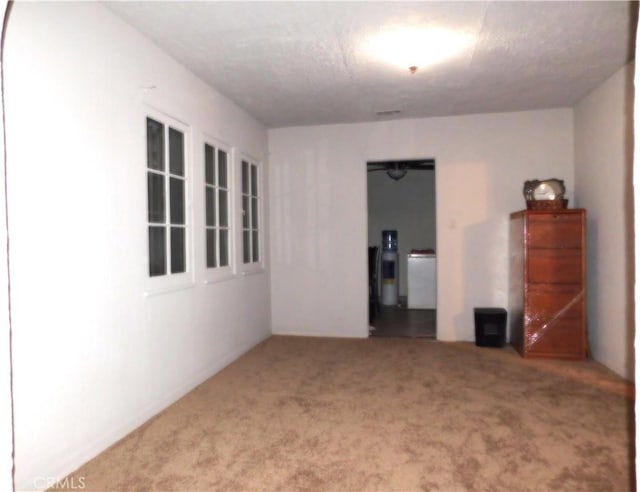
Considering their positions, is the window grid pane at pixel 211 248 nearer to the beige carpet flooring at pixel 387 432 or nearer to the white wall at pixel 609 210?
the beige carpet flooring at pixel 387 432

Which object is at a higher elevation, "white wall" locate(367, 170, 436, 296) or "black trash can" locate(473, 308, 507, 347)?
"white wall" locate(367, 170, 436, 296)

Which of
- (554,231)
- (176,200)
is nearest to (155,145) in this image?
(176,200)

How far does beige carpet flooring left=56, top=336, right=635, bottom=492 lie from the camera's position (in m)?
2.11

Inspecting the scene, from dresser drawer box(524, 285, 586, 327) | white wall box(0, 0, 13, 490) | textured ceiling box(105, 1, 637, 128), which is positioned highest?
textured ceiling box(105, 1, 637, 128)

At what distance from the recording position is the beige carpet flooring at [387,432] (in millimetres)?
2105

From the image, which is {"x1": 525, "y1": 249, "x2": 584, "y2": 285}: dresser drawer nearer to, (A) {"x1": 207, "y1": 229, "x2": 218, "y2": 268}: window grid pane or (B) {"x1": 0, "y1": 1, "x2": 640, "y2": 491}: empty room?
(B) {"x1": 0, "y1": 1, "x2": 640, "y2": 491}: empty room

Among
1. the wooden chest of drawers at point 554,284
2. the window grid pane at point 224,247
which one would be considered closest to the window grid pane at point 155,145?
the window grid pane at point 224,247

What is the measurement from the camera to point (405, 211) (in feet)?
26.6

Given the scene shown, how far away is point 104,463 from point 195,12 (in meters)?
2.58

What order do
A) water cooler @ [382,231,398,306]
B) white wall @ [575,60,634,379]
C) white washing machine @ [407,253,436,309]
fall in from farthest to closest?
water cooler @ [382,231,398,306]
white washing machine @ [407,253,436,309]
white wall @ [575,60,634,379]

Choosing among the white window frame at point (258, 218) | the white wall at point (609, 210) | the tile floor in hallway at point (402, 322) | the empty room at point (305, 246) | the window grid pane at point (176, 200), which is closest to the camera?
the empty room at point (305, 246)

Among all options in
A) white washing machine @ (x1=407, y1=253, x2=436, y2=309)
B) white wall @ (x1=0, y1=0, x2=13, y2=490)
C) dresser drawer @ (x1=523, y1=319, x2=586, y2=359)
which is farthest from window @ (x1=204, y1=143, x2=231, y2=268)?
white washing machine @ (x1=407, y1=253, x2=436, y2=309)

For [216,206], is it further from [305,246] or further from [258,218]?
[305,246]

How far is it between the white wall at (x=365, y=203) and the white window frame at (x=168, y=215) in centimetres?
199
